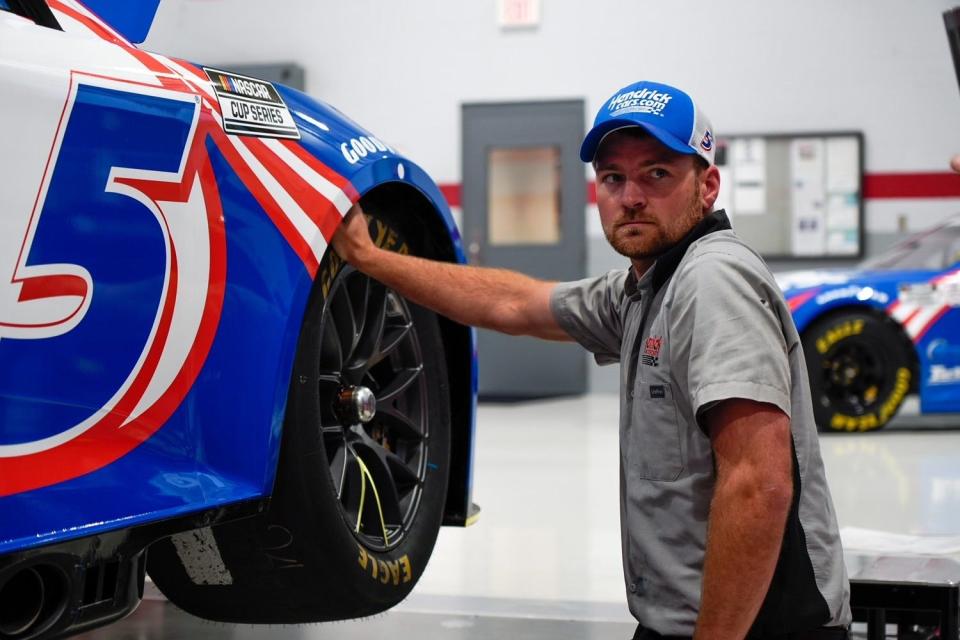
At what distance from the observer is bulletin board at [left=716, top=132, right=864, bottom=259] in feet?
33.9

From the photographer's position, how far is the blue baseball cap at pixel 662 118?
5.91ft

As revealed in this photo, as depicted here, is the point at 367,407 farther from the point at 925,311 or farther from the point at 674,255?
the point at 925,311

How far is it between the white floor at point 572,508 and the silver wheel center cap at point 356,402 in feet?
2.98

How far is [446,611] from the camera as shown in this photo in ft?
9.78

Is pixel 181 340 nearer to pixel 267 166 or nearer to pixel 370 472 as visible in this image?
pixel 267 166

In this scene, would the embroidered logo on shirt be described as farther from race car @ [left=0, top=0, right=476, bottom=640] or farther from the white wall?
the white wall

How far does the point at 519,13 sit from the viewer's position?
10.8m

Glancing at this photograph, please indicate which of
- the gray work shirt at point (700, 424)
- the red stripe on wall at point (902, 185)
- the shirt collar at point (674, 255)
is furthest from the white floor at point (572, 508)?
the red stripe on wall at point (902, 185)

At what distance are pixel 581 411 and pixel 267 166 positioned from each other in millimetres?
7118

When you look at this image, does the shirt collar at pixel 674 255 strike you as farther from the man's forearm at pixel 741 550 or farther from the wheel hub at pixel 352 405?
the wheel hub at pixel 352 405

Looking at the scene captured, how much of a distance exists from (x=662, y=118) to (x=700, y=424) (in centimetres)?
47

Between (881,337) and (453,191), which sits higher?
(453,191)

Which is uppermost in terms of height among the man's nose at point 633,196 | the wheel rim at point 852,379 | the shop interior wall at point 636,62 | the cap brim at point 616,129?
the shop interior wall at point 636,62

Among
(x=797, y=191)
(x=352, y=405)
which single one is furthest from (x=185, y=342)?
(x=797, y=191)
